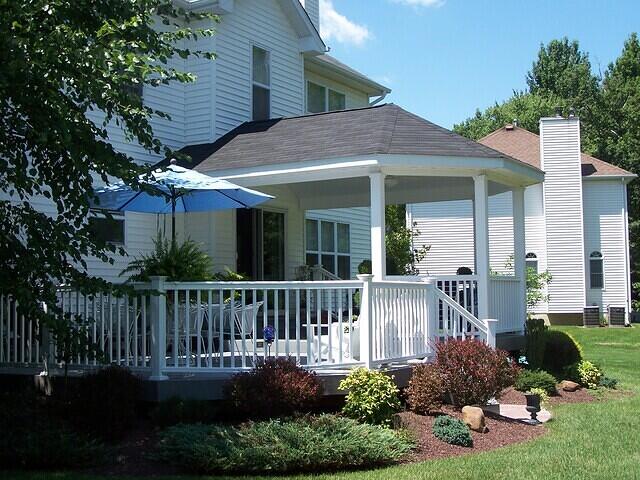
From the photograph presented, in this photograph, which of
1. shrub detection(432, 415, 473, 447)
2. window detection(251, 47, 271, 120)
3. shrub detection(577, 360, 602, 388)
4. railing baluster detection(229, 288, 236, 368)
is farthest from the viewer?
window detection(251, 47, 271, 120)

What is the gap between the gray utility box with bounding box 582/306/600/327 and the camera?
1235 inches

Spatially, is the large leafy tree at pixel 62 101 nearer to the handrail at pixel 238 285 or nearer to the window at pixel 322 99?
the handrail at pixel 238 285

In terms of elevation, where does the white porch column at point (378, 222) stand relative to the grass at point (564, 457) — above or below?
above

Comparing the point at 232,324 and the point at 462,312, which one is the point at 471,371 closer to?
the point at 462,312

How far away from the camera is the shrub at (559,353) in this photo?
47.1 ft

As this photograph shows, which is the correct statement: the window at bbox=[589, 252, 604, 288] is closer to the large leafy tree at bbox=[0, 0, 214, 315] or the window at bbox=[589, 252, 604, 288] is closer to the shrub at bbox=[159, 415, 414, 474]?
the shrub at bbox=[159, 415, 414, 474]

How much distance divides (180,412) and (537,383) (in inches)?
247

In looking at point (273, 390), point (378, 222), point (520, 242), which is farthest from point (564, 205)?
point (273, 390)

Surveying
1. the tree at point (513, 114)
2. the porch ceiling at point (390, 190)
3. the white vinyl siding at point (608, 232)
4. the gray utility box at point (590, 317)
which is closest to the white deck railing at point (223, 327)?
the porch ceiling at point (390, 190)

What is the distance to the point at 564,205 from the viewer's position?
102 ft

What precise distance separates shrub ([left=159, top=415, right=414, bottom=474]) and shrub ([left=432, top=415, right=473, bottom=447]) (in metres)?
0.67

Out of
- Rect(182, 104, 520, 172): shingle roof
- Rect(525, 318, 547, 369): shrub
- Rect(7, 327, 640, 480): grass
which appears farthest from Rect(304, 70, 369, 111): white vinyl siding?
Rect(7, 327, 640, 480): grass

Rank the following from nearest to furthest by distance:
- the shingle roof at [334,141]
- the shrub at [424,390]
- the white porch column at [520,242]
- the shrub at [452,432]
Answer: the shrub at [452,432] < the shrub at [424,390] < the shingle roof at [334,141] < the white porch column at [520,242]

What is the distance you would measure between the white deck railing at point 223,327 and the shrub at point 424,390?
34 cm
